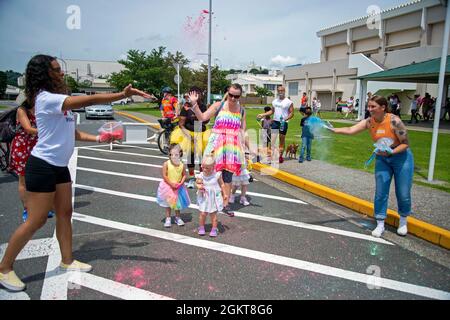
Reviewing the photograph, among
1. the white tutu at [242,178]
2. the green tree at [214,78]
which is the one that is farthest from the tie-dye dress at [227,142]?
the green tree at [214,78]

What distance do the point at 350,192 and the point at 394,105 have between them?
57.5 feet

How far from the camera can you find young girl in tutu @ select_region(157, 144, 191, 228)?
15.0 ft

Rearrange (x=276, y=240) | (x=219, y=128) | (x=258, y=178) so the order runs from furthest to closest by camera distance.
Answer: (x=258, y=178)
(x=219, y=128)
(x=276, y=240)

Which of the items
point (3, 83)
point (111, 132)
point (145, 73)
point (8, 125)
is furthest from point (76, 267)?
point (3, 83)

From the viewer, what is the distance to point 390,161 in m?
4.29

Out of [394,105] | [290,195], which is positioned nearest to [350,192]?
[290,195]

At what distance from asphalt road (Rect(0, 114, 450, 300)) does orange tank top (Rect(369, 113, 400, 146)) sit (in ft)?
4.41

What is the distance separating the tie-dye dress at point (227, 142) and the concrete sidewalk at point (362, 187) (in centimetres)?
250

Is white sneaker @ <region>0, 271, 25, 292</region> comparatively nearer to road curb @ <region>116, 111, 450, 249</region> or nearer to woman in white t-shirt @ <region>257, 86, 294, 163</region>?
road curb @ <region>116, 111, 450, 249</region>

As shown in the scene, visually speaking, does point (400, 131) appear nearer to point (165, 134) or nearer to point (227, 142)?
point (227, 142)

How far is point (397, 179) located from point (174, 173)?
9.82 feet

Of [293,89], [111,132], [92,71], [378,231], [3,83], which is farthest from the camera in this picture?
[92,71]
